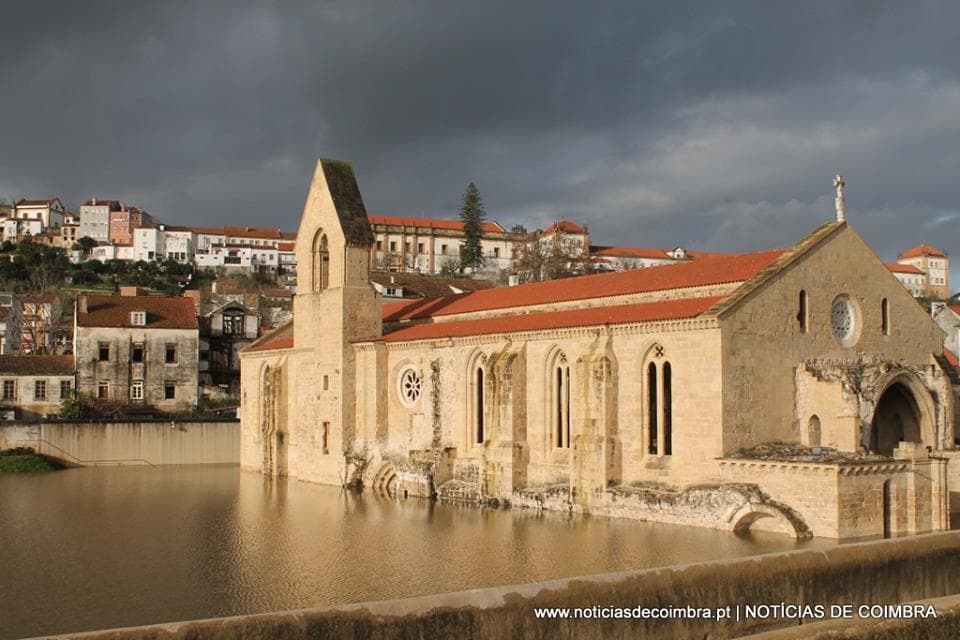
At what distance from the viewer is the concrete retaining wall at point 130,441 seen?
52719 mm

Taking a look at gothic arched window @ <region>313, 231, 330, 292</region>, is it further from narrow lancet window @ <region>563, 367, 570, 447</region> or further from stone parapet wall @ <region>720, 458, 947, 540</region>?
stone parapet wall @ <region>720, 458, 947, 540</region>

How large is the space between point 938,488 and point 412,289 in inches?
1788

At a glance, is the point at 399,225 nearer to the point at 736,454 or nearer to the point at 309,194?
the point at 309,194

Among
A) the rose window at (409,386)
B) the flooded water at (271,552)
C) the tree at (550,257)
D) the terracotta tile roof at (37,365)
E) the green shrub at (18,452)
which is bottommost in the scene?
the flooded water at (271,552)

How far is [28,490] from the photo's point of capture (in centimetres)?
4238

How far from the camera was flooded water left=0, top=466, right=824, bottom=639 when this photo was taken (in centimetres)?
2102

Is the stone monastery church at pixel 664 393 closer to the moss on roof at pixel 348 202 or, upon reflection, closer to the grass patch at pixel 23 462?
the moss on roof at pixel 348 202

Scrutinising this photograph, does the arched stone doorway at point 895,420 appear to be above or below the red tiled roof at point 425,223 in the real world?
below

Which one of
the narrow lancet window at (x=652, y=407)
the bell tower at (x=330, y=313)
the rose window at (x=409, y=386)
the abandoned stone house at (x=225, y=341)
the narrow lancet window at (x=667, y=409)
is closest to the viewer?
the narrow lancet window at (x=667, y=409)

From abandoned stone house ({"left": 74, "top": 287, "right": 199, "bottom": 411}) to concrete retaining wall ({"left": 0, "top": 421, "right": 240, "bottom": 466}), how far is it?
8608 mm

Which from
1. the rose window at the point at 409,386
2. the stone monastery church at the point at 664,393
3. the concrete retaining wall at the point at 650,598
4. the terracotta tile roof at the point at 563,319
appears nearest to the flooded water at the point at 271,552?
the stone monastery church at the point at 664,393

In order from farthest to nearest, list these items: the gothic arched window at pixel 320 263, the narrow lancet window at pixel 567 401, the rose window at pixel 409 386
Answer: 1. the gothic arched window at pixel 320 263
2. the rose window at pixel 409 386
3. the narrow lancet window at pixel 567 401

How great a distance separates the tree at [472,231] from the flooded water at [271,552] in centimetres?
9242

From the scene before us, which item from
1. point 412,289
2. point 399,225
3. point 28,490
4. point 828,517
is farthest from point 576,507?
point 399,225
